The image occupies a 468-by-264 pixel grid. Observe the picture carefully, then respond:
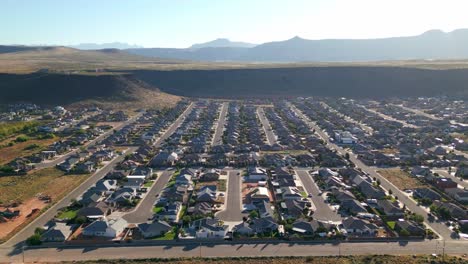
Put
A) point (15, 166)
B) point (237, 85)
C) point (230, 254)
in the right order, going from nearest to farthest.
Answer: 1. point (230, 254)
2. point (15, 166)
3. point (237, 85)

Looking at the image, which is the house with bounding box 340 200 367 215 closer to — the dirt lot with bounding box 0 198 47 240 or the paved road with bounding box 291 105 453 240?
the paved road with bounding box 291 105 453 240

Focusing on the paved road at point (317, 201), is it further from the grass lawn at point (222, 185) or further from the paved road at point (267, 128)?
the paved road at point (267, 128)

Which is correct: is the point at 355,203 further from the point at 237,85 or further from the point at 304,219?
the point at 237,85

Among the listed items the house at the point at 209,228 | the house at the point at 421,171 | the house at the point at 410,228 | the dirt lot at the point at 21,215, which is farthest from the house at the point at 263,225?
the house at the point at 421,171

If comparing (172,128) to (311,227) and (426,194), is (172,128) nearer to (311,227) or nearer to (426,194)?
(426,194)

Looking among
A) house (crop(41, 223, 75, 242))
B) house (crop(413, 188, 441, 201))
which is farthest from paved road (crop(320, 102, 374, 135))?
house (crop(41, 223, 75, 242))

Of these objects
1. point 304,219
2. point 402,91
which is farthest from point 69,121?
point 402,91
